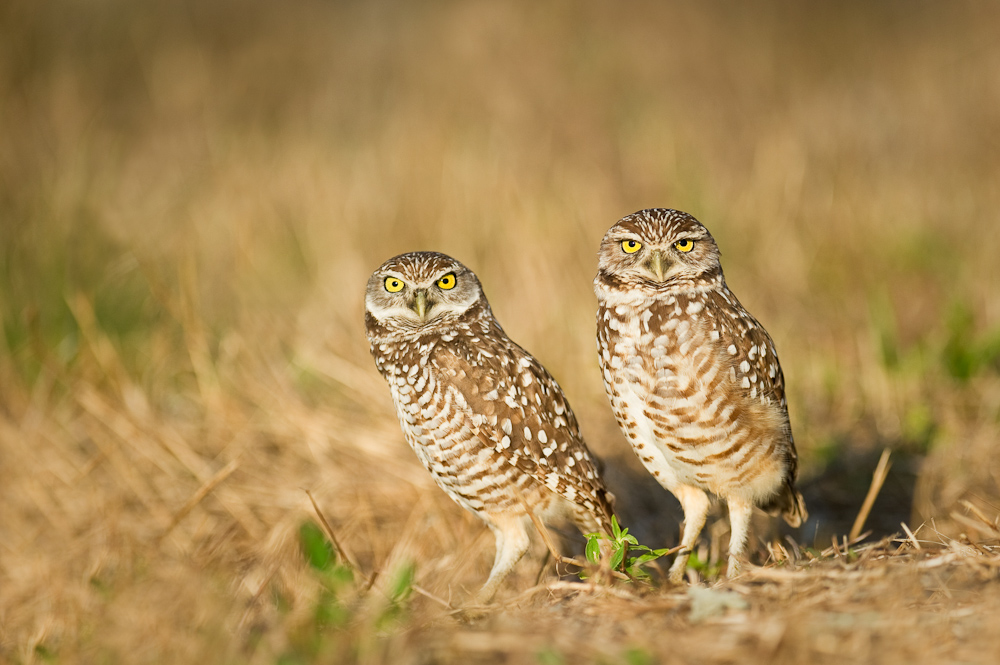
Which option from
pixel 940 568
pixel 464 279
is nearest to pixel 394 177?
pixel 464 279

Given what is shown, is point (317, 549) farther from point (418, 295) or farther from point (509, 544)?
point (418, 295)

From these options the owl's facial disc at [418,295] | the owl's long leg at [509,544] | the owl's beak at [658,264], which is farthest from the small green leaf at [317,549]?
the owl's beak at [658,264]

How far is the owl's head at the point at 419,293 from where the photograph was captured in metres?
3.36

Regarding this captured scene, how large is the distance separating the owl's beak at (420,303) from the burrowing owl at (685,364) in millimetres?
679

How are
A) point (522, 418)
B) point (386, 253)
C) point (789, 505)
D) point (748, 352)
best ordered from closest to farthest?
point (748, 352)
point (522, 418)
point (789, 505)
point (386, 253)

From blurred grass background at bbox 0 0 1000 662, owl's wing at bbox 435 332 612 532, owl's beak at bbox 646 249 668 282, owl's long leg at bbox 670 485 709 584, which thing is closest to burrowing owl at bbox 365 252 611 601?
owl's wing at bbox 435 332 612 532

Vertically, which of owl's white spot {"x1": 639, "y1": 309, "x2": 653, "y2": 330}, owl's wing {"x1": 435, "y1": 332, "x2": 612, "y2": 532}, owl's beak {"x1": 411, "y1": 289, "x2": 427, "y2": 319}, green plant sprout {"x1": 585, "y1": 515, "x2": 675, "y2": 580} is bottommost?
green plant sprout {"x1": 585, "y1": 515, "x2": 675, "y2": 580}

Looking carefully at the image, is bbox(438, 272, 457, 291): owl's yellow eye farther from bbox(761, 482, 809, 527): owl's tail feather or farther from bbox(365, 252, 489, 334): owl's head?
bbox(761, 482, 809, 527): owl's tail feather

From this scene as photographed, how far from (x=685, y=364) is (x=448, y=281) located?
1.01 m

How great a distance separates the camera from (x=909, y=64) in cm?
1072

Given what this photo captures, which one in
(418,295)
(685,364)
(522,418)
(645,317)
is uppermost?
(418,295)

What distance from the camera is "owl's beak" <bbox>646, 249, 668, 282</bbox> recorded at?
3027mm

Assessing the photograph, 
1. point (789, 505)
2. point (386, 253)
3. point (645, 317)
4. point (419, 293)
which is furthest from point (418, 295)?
point (386, 253)

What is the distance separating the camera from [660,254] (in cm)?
305
